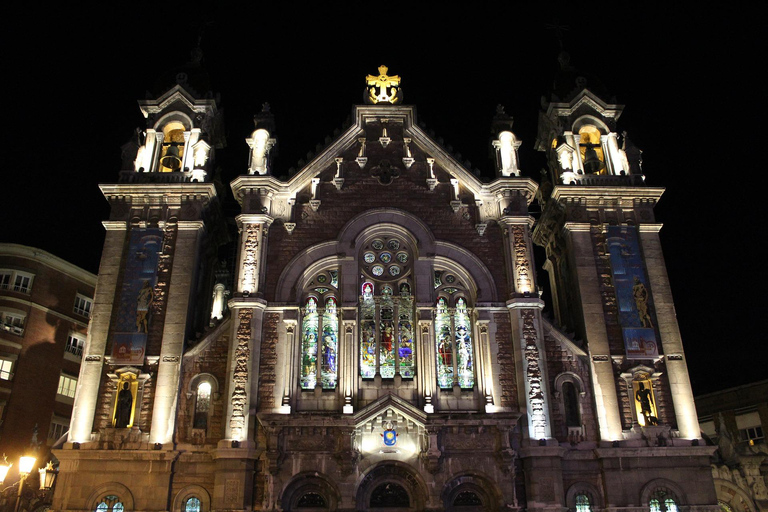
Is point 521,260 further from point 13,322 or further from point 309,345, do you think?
point 13,322

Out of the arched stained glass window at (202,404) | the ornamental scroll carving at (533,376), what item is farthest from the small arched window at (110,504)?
the ornamental scroll carving at (533,376)

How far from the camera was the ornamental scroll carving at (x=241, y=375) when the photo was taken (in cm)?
2634

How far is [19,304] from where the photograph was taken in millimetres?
39344

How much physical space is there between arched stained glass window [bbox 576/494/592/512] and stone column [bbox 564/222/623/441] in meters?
2.37

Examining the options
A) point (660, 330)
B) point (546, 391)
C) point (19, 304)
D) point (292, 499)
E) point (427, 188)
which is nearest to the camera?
point (292, 499)

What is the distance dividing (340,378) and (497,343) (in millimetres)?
6728

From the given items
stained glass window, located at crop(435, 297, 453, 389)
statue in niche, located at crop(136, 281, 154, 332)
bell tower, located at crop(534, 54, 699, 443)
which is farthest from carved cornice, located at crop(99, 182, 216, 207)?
bell tower, located at crop(534, 54, 699, 443)

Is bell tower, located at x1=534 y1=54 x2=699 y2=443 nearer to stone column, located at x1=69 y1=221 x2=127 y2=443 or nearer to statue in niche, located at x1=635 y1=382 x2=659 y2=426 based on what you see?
statue in niche, located at x1=635 y1=382 x2=659 y2=426

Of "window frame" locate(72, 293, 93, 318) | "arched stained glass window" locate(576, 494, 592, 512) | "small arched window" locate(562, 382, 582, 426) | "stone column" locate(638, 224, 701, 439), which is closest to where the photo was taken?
"arched stained glass window" locate(576, 494, 592, 512)

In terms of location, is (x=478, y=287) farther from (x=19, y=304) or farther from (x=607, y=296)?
(x=19, y=304)

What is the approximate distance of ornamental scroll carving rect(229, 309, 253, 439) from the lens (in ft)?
86.4

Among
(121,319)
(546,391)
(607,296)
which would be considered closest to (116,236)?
(121,319)

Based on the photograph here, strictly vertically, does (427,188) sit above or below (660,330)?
above

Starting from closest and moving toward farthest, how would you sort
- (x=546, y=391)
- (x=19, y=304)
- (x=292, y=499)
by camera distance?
(x=292, y=499), (x=546, y=391), (x=19, y=304)
